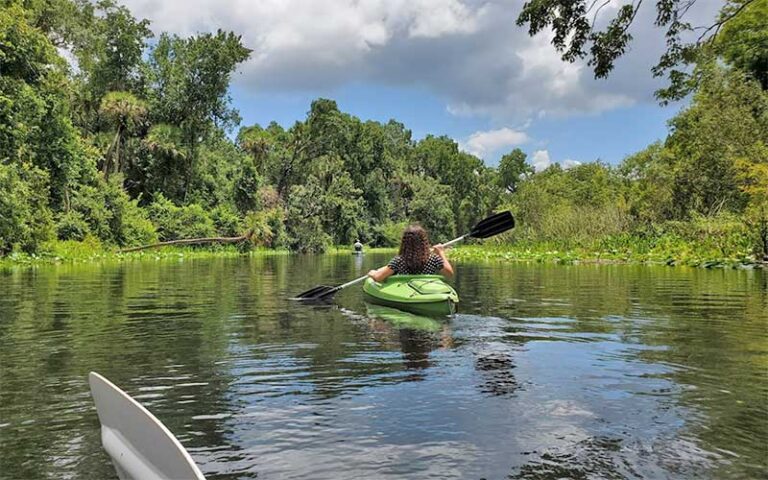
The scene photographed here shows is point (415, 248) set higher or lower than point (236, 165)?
lower

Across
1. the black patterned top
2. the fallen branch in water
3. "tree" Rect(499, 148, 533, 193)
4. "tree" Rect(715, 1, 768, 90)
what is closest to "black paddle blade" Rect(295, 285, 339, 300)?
the black patterned top

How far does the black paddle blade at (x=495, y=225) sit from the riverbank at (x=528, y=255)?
11.0 metres

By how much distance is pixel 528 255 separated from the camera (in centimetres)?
2959

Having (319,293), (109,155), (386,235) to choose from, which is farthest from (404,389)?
(386,235)

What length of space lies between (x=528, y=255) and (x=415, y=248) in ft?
69.1

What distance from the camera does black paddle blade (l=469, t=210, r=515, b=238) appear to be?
11953 mm

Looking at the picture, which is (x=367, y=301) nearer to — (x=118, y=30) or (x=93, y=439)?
(x=93, y=439)

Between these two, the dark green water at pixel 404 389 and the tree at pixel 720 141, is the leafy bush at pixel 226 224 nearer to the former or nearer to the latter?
the tree at pixel 720 141

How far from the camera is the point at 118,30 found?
41.4 metres

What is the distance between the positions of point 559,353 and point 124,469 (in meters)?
4.63

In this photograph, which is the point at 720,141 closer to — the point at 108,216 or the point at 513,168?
the point at 108,216

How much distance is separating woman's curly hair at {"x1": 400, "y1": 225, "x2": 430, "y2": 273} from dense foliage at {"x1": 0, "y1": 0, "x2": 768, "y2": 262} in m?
8.44

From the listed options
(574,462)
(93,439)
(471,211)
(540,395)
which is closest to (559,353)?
(540,395)

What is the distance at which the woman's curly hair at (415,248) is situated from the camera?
9.48m
